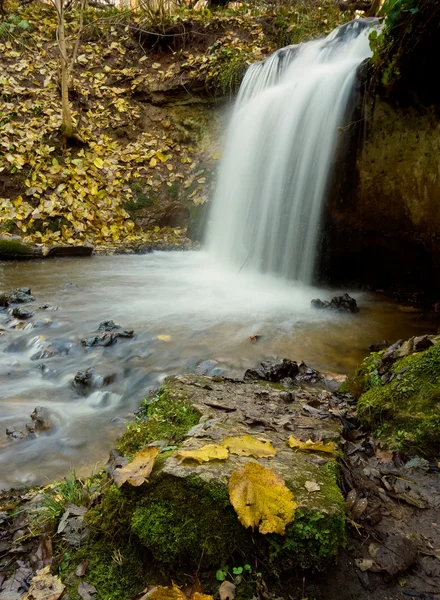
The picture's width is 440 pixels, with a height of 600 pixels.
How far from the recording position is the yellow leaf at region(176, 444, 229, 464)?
1591 mm

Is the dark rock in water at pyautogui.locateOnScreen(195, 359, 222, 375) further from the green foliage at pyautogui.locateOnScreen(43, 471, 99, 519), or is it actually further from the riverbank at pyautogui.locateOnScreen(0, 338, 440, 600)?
the green foliage at pyautogui.locateOnScreen(43, 471, 99, 519)

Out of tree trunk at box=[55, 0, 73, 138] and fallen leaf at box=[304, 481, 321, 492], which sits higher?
tree trunk at box=[55, 0, 73, 138]

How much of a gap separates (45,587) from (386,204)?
6.36m

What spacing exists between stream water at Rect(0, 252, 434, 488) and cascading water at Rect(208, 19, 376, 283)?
766mm

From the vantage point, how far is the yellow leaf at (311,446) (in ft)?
6.15

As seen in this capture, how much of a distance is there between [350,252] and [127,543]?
20.8ft

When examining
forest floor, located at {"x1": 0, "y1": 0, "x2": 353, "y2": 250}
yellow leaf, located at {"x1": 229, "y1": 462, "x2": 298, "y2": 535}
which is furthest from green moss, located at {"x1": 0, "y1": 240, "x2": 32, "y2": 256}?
yellow leaf, located at {"x1": 229, "y1": 462, "x2": 298, "y2": 535}

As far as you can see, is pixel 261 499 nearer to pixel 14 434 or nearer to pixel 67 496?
pixel 67 496

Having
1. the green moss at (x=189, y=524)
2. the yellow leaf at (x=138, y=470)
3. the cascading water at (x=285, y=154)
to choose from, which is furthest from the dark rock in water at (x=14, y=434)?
the cascading water at (x=285, y=154)

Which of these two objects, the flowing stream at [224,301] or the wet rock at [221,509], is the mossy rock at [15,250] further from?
the wet rock at [221,509]

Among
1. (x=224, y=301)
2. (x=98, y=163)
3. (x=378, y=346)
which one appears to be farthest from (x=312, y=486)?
(x=98, y=163)

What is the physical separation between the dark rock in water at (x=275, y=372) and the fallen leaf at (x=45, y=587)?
92.6 inches

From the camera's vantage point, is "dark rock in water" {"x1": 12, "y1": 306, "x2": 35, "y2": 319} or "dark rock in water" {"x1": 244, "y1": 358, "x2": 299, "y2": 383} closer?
"dark rock in water" {"x1": 244, "y1": 358, "x2": 299, "y2": 383}

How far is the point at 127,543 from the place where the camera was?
146cm
